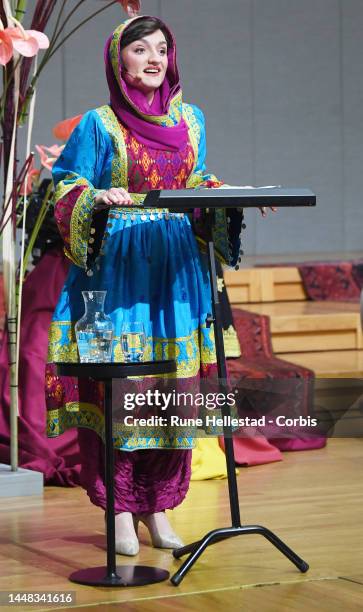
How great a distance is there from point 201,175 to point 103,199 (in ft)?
1.43

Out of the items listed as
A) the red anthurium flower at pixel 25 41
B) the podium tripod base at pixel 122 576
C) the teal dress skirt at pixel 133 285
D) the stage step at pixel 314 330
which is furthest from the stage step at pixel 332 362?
the red anthurium flower at pixel 25 41

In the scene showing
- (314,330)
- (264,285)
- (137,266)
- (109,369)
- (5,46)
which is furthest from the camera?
(264,285)

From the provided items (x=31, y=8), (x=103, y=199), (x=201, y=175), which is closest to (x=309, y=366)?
(x=201, y=175)

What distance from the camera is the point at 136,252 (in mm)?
3049

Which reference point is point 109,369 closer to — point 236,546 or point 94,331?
point 94,331

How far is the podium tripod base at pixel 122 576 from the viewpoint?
110 inches

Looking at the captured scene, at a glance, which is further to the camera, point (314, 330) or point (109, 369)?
point (314, 330)

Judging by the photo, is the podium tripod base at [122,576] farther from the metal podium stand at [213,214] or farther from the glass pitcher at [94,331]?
the glass pitcher at [94,331]

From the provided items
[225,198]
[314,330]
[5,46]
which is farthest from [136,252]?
[314,330]

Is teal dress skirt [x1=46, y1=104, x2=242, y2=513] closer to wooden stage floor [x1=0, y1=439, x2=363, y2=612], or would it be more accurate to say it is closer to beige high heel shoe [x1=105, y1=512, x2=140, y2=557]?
beige high heel shoe [x1=105, y1=512, x2=140, y2=557]

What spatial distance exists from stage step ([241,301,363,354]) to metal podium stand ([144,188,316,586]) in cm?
287

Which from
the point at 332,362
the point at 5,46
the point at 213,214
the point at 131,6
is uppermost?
the point at 131,6

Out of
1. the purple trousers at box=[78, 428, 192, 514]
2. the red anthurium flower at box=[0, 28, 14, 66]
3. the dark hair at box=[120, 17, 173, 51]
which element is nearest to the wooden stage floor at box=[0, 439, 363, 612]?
the purple trousers at box=[78, 428, 192, 514]

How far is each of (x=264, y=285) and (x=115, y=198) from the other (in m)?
4.15
